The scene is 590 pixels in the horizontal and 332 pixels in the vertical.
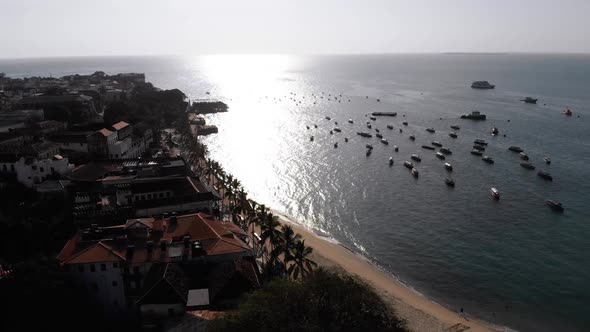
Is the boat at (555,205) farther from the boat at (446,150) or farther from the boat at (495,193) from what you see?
the boat at (446,150)

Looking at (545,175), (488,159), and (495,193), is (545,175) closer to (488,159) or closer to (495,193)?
(488,159)

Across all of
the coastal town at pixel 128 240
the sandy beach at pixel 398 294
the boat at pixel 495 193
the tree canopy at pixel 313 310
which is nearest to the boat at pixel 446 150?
the boat at pixel 495 193

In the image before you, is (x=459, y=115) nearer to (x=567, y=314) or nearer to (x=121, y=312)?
(x=567, y=314)

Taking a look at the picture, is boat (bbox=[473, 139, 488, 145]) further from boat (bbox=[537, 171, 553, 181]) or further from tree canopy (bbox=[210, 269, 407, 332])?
tree canopy (bbox=[210, 269, 407, 332])

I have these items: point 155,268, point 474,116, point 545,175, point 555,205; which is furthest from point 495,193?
point 474,116

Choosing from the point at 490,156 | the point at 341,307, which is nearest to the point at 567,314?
the point at 341,307
